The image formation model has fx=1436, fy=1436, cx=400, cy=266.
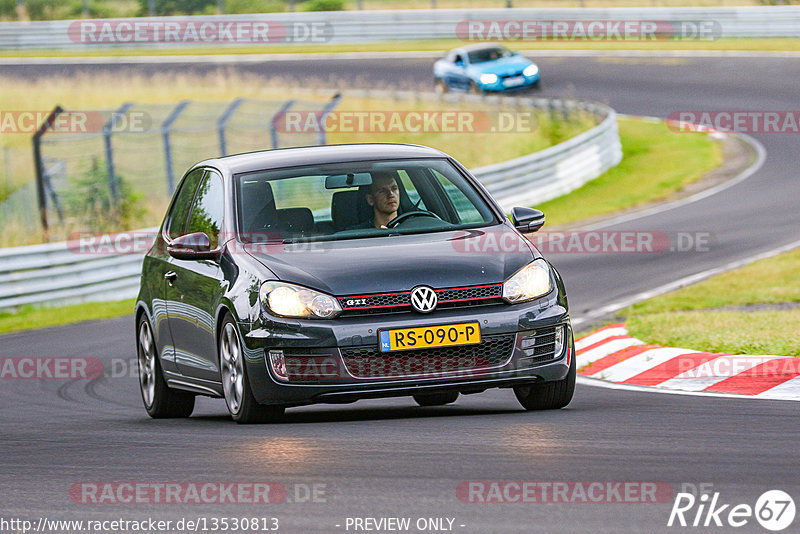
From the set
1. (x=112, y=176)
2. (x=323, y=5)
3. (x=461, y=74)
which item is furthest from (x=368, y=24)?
(x=112, y=176)

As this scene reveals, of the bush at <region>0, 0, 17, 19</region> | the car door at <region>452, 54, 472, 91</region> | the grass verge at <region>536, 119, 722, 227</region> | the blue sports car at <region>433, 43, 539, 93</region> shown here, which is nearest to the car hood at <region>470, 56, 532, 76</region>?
the blue sports car at <region>433, 43, 539, 93</region>

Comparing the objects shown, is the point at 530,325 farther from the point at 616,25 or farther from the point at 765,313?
the point at 616,25

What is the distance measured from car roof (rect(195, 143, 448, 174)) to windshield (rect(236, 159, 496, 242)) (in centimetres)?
5

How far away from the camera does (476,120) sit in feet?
115

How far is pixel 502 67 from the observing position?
39.2m

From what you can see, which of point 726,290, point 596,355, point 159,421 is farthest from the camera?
point 726,290

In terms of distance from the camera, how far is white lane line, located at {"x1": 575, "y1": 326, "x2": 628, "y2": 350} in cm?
1235

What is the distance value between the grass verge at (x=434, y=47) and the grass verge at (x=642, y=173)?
35.1 feet

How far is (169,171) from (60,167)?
5040 mm

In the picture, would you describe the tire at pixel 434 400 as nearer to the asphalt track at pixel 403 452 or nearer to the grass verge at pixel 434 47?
the asphalt track at pixel 403 452

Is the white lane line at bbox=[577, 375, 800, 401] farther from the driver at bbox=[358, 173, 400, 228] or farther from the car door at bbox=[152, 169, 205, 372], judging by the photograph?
the car door at bbox=[152, 169, 205, 372]

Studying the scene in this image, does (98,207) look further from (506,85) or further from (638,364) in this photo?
(506,85)

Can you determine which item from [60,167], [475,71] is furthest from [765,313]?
[475,71]

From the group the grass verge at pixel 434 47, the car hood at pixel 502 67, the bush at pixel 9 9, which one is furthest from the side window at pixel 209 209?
the bush at pixel 9 9
